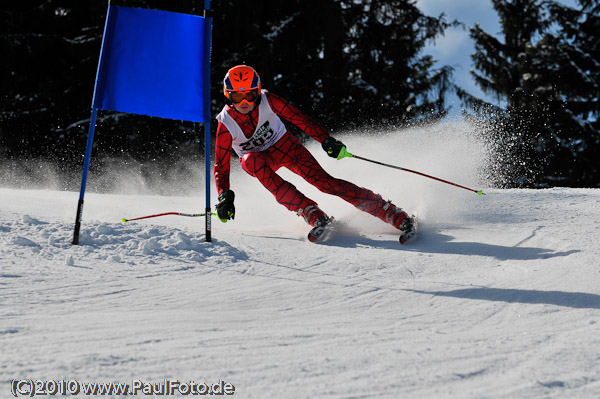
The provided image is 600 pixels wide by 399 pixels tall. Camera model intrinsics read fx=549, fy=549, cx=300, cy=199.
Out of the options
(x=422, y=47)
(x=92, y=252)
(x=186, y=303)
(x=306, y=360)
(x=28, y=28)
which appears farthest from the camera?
(x=422, y=47)

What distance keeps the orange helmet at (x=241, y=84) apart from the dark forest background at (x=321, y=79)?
9771 millimetres

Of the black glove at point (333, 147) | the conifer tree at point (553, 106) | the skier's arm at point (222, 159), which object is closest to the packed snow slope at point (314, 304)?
the skier's arm at point (222, 159)

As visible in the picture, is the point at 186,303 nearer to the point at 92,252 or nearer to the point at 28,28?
the point at 92,252

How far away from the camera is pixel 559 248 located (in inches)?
145

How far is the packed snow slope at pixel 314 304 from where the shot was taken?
173cm

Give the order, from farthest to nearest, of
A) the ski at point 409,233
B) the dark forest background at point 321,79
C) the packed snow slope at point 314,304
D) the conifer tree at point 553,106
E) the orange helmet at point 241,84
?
the conifer tree at point 553,106 → the dark forest background at point 321,79 → the orange helmet at point 241,84 → the ski at point 409,233 → the packed snow slope at point 314,304

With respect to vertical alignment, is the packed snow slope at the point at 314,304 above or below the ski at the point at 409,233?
below

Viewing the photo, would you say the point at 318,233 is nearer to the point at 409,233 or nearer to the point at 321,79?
the point at 409,233

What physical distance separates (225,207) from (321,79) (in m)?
11.6

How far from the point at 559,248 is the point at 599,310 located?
131cm

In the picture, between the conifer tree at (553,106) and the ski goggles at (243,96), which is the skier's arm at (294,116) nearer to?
the ski goggles at (243,96)

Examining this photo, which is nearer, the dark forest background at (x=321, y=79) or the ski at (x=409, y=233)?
the ski at (x=409, y=233)

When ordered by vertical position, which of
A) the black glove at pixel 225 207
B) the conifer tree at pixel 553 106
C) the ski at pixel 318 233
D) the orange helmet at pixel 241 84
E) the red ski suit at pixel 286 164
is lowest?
the ski at pixel 318 233

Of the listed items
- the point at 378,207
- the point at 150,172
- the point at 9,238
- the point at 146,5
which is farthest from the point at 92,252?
the point at 146,5
